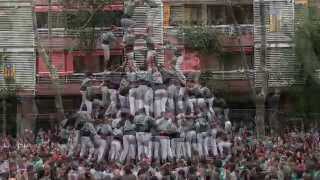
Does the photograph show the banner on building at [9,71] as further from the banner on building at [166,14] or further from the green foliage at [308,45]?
the green foliage at [308,45]

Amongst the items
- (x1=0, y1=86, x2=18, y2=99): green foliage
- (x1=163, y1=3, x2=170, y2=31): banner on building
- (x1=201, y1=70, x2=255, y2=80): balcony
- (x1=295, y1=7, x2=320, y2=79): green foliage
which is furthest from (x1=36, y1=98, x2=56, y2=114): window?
(x1=295, y1=7, x2=320, y2=79): green foliage

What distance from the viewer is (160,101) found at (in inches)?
1082

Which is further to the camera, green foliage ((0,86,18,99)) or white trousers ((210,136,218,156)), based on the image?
green foliage ((0,86,18,99))

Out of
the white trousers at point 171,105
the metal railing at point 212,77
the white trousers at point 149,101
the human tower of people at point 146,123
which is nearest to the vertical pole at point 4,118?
the metal railing at point 212,77

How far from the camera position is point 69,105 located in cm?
4706

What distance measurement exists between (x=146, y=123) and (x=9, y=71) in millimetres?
21075

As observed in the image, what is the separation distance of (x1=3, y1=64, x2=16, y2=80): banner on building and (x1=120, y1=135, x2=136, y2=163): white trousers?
20.7 m

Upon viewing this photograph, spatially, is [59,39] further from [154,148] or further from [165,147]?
[165,147]

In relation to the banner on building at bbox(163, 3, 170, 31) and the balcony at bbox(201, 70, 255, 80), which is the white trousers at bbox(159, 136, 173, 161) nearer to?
the balcony at bbox(201, 70, 255, 80)

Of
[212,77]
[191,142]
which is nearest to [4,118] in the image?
[212,77]

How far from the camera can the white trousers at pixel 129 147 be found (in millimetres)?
26125

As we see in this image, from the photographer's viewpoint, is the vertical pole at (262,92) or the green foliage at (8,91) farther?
the green foliage at (8,91)

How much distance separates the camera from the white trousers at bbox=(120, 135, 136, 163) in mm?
26125

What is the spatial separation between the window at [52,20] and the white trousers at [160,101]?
19.8 metres
